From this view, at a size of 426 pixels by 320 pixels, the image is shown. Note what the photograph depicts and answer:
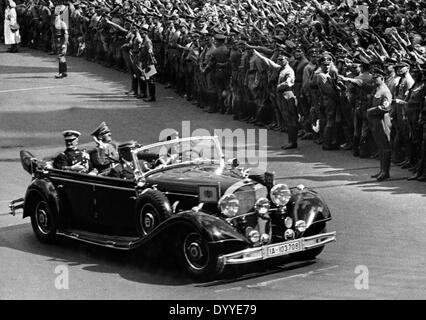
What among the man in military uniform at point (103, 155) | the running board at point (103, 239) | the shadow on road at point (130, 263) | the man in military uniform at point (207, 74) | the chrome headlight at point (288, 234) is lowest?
the shadow on road at point (130, 263)

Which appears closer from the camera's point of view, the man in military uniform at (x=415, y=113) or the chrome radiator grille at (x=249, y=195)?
the chrome radiator grille at (x=249, y=195)

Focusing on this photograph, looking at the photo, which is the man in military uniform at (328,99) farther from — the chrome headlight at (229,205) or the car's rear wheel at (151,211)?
the chrome headlight at (229,205)

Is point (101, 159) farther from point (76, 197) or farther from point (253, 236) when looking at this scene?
point (253, 236)

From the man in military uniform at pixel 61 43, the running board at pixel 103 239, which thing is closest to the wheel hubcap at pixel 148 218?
the running board at pixel 103 239

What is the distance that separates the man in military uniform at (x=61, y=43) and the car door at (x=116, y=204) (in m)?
17.7

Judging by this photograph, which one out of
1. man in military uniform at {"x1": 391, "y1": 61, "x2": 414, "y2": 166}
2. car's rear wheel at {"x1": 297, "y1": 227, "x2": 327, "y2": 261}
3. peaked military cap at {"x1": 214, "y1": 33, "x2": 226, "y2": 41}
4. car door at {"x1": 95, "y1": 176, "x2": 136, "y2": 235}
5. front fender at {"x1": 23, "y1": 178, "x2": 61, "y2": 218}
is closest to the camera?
car's rear wheel at {"x1": 297, "y1": 227, "x2": 327, "y2": 261}

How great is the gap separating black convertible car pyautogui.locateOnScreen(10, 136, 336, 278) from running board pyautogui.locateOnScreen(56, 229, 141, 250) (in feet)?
0.04

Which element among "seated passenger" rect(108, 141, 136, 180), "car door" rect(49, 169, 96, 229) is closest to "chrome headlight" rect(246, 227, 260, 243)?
"seated passenger" rect(108, 141, 136, 180)

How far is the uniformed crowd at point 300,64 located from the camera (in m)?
19.0

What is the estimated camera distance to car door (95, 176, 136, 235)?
13648 mm

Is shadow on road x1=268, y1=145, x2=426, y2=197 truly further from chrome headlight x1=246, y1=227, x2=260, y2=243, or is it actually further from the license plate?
chrome headlight x1=246, y1=227, x2=260, y2=243

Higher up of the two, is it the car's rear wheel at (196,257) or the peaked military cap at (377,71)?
the peaked military cap at (377,71)
